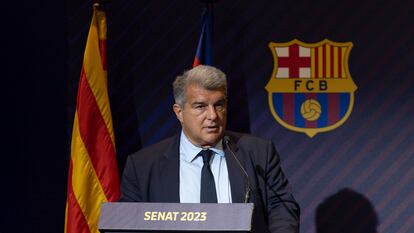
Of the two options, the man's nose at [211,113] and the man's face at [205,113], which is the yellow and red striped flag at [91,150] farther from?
the man's nose at [211,113]

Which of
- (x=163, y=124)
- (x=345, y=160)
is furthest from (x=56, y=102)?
(x=345, y=160)

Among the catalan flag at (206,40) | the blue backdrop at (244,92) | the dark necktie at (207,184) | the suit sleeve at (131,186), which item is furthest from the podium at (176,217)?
the blue backdrop at (244,92)

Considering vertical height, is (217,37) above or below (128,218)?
above

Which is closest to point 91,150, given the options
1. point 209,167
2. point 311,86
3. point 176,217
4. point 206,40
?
point 206,40

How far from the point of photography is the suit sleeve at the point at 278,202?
9.05 ft

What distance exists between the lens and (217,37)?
13.5 feet

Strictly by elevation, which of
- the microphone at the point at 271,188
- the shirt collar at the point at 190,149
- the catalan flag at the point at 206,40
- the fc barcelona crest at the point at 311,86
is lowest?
the microphone at the point at 271,188

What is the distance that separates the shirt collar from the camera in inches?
116

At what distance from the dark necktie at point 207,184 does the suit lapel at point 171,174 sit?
112 mm

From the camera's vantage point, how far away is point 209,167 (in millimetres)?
2898

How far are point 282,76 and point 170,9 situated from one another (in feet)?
2.41

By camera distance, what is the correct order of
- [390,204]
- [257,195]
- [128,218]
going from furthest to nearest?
[390,204] < [257,195] < [128,218]

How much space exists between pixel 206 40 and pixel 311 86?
64 centimetres

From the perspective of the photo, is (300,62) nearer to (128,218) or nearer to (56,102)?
(56,102)
